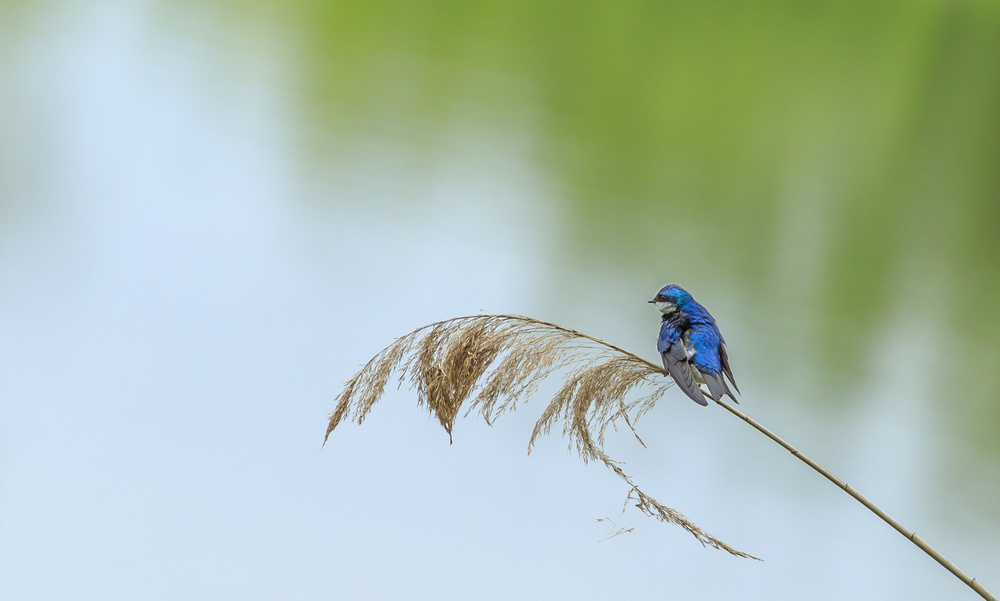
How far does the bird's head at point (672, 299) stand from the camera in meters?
2.70

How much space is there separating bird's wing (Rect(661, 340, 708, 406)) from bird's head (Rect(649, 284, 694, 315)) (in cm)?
27

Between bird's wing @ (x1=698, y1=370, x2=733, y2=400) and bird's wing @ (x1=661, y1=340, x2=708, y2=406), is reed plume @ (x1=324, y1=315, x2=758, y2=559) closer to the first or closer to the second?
bird's wing @ (x1=661, y1=340, x2=708, y2=406)

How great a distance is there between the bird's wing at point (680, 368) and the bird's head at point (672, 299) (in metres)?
0.27

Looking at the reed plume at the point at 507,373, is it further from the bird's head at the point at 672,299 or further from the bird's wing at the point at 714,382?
the bird's head at the point at 672,299

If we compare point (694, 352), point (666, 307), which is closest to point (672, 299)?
point (666, 307)

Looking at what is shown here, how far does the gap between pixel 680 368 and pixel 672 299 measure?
428 millimetres

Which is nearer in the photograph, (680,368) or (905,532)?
(905,532)

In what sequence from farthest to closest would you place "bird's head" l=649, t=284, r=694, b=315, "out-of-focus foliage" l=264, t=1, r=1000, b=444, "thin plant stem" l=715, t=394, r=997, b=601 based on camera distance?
"out-of-focus foliage" l=264, t=1, r=1000, b=444 < "bird's head" l=649, t=284, r=694, b=315 < "thin plant stem" l=715, t=394, r=997, b=601

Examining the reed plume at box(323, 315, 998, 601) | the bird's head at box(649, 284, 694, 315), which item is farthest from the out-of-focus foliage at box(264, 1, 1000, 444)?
the reed plume at box(323, 315, 998, 601)

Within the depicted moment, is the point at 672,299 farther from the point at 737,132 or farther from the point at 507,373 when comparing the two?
the point at 737,132

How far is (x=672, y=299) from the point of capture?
9.00 ft

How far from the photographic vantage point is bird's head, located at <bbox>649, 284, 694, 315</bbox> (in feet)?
8.87

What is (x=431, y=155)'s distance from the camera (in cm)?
666

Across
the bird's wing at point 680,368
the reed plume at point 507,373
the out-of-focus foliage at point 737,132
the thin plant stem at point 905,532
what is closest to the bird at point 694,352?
the bird's wing at point 680,368
